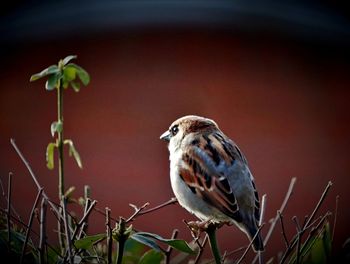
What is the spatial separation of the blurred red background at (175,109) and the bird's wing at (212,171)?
2.37 metres

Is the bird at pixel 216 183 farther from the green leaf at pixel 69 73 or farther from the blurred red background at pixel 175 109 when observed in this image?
the blurred red background at pixel 175 109

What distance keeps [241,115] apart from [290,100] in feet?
1.58

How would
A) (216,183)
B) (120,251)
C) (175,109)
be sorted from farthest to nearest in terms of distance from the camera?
(175,109), (216,183), (120,251)

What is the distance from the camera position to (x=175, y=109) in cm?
499

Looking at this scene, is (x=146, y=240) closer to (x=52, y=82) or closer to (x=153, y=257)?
(x=153, y=257)

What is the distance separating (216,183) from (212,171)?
0.05 metres

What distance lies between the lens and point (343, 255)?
1036mm

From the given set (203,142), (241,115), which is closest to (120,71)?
(241,115)

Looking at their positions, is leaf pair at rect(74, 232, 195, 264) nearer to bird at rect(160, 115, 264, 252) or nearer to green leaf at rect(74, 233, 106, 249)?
green leaf at rect(74, 233, 106, 249)

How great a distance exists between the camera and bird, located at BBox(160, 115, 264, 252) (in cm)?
196

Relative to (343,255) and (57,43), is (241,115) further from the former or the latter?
(343,255)

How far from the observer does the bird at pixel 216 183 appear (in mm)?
1963

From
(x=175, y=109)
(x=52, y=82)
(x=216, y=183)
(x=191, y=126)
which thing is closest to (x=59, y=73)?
(x=52, y=82)

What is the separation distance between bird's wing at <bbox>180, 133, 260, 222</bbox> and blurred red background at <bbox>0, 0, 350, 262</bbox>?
7.76 ft
